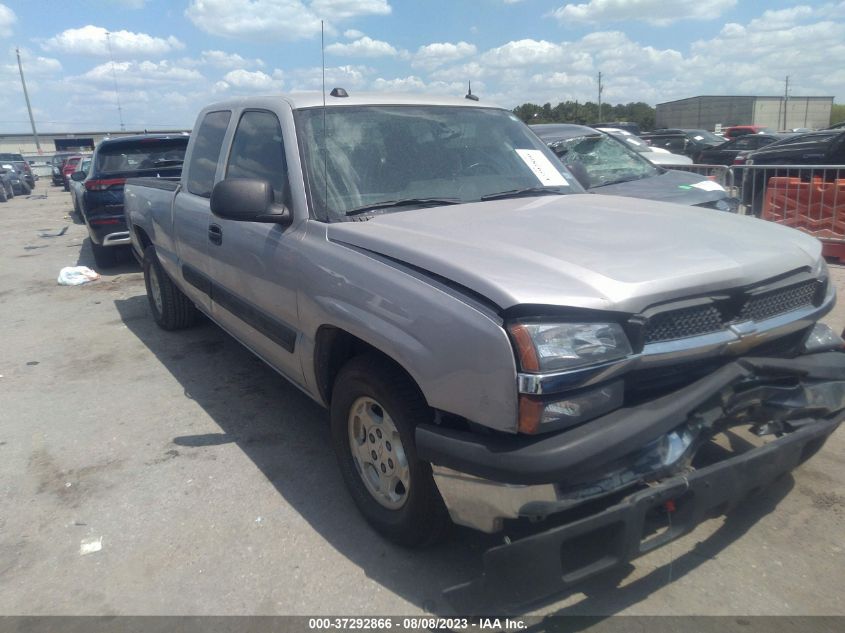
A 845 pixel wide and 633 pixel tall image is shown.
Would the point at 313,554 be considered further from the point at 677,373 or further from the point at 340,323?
the point at 677,373

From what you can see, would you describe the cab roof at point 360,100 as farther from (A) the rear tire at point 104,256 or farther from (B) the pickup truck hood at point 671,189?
(A) the rear tire at point 104,256

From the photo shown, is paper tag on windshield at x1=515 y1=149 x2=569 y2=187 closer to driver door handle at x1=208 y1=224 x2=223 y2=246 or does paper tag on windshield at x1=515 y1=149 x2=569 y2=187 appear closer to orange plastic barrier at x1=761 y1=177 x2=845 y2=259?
driver door handle at x1=208 y1=224 x2=223 y2=246

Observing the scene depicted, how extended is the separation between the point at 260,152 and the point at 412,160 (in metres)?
0.94

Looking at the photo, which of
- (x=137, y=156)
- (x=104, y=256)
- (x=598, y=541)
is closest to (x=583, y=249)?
(x=598, y=541)

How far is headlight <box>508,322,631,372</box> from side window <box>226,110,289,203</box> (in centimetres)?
181

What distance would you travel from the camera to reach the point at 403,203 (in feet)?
11.3

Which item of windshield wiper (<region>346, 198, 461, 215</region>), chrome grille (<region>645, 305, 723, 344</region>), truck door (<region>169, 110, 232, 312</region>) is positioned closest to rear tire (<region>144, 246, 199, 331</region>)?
truck door (<region>169, 110, 232, 312</region>)

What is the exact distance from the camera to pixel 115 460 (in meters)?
4.09

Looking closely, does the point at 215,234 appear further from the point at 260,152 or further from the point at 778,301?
the point at 778,301

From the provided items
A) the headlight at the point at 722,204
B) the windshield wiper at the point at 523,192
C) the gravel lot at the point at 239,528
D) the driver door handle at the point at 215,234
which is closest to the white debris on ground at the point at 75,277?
the gravel lot at the point at 239,528

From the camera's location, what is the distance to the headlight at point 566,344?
2.22 metres

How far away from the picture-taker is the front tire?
8.93 ft

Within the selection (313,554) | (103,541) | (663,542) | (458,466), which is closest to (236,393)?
(103,541)

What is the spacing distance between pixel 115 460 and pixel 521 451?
9.33ft
